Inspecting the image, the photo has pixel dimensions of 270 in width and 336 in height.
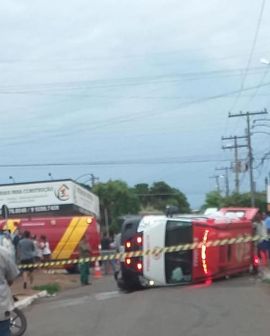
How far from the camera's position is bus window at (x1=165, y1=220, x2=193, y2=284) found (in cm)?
2003

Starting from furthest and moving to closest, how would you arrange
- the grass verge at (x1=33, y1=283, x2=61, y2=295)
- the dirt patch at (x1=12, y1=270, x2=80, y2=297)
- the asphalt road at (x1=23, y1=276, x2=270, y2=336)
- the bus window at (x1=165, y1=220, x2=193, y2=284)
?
the grass verge at (x1=33, y1=283, x2=61, y2=295) → the dirt patch at (x1=12, y1=270, x2=80, y2=297) → the bus window at (x1=165, y1=220, x2=193, y2=284) → the asphalt road at (x1=23, y1=276, x2=270, y2=336)

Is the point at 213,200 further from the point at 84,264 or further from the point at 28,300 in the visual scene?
the point at 28,300

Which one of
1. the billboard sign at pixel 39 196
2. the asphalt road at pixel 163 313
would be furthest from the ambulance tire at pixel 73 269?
the asphalt road at pixel 163 313

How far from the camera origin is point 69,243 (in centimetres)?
3662

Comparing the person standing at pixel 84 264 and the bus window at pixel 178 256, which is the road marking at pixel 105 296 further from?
the person standing at pixel 84 264

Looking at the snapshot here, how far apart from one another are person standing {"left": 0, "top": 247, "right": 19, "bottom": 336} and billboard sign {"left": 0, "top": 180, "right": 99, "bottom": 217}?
31.9 metres

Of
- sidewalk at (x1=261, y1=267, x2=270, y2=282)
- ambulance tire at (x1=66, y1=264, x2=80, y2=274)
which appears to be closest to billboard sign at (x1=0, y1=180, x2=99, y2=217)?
ambulance tire at (x1=66, y1=264, x2=80, y2=274)

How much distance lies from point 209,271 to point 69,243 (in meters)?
16.9

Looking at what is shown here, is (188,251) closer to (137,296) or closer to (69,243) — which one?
(137,296)

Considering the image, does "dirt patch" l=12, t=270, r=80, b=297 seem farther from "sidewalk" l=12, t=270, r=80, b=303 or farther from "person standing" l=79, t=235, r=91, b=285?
"person standing" l=79, t=235, r=91, b=285

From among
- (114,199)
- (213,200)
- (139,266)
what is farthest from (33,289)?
(213,200)

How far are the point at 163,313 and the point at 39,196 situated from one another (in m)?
27.3

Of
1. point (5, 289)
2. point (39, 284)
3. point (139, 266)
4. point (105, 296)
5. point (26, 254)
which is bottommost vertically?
point (39, 284)

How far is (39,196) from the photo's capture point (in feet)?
135
